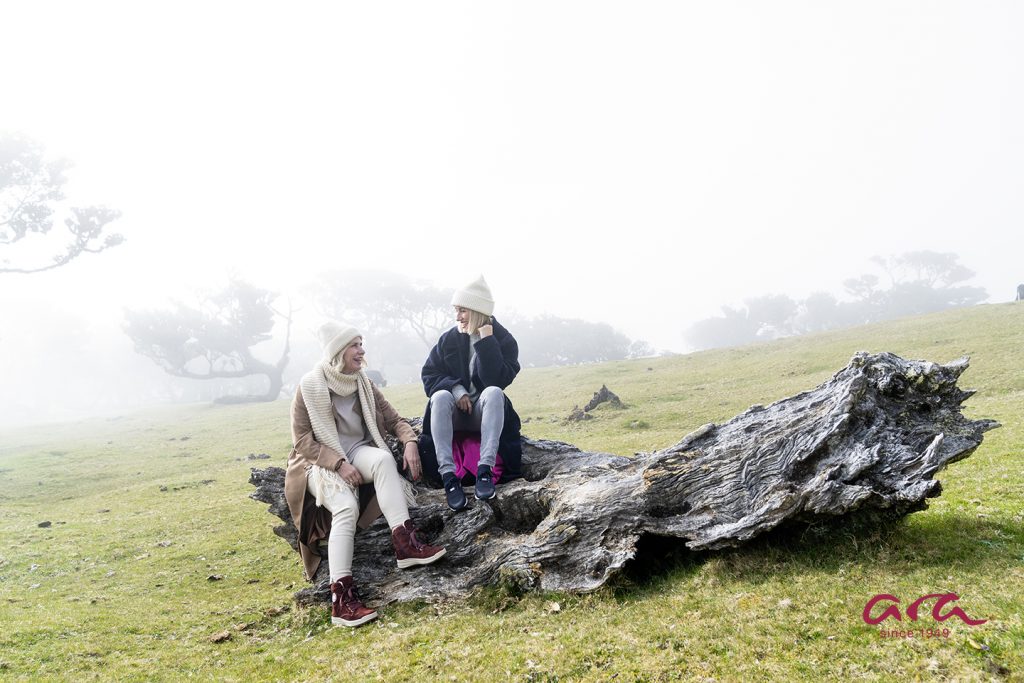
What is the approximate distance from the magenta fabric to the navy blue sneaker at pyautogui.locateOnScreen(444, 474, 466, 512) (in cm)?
68

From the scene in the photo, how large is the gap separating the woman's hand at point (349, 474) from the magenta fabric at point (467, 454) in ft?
5.67

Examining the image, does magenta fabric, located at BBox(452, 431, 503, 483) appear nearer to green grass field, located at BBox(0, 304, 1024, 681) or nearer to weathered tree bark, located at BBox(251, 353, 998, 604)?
weathered tree bark, located at BBox(251, 353, 998, 604)

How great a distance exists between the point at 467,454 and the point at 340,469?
2.23 m

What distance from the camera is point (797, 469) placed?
7234 mm

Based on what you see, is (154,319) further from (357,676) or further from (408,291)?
(357,676)

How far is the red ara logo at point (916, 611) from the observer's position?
5090mm

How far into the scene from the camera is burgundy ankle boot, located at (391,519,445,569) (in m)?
8.20

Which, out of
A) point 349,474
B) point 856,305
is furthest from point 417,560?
point 856,305

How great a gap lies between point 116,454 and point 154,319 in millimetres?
56573

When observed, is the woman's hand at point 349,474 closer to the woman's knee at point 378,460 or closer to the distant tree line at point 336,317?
the woman's knee at point 378,460

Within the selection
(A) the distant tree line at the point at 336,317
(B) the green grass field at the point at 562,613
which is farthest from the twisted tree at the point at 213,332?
(B) the green grass field at the point at 562,613

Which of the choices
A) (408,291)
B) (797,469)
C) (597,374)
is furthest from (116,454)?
(408,291)

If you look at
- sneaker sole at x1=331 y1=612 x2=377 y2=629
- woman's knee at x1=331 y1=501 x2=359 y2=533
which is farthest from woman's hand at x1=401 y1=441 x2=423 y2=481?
sneaker sole at x1=331 y1=612 x2=377 y2=629

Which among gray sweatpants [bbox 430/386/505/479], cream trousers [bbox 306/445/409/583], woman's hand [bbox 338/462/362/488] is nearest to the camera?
cream trousers [bbox 306/445/409/583]
